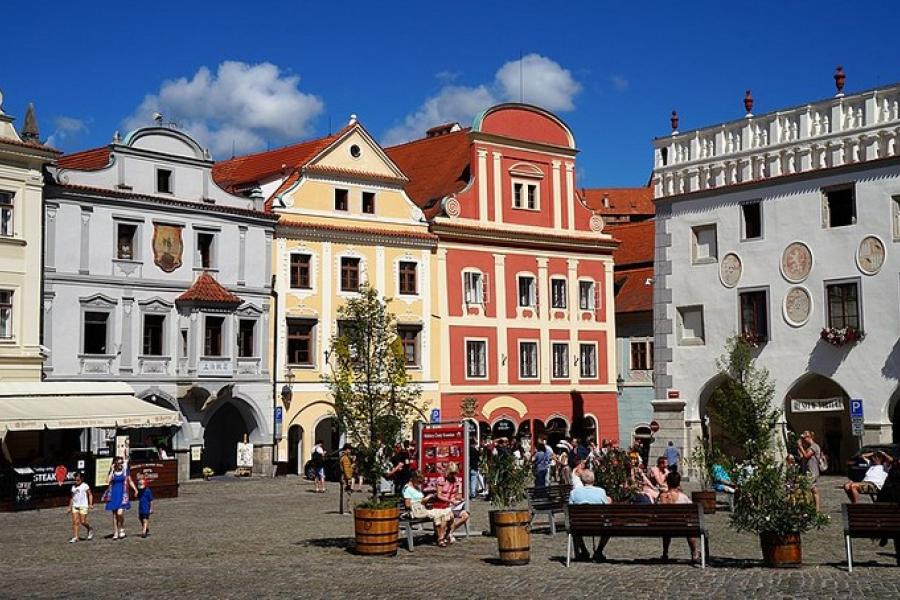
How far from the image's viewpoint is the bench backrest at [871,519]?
16516 millimetres

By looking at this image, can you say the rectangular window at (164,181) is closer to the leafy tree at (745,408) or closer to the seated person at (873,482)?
the leafy tree at (745,408)

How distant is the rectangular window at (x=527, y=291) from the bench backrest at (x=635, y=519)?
33.2 meters

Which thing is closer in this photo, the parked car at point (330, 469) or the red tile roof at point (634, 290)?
the parked car at point (330, 469)

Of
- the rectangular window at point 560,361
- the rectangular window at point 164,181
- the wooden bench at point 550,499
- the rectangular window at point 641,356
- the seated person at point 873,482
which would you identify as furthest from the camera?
the rectangular window at point 641,356

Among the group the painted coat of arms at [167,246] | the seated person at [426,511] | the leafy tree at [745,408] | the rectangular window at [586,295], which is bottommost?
the seated person at [426,511]

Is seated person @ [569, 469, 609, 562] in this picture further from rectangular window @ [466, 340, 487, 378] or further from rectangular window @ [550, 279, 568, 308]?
rectangular window @ [550, 279, 568, 308]

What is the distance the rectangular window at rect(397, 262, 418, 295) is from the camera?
48125 millimetres

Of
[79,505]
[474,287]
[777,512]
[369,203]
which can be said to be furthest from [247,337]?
[777,512]

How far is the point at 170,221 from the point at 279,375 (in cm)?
661

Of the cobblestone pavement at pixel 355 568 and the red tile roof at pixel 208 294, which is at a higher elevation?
the red tile roof at pixel 208 294

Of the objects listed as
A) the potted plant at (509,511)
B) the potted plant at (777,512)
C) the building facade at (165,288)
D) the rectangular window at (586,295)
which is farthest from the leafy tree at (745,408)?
the building facade at (165,288)

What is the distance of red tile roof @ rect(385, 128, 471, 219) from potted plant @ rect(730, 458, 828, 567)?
33013 millimetres

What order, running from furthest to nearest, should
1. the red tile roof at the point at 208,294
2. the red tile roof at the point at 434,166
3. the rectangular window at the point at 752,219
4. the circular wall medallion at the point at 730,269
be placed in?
the red tile roof at the point at 434,166
the red tile roof at the point at 208,294
the circular wall medallion at the point at 730,269
the rectangular window at the point at 752,219

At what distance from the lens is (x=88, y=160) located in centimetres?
4453
